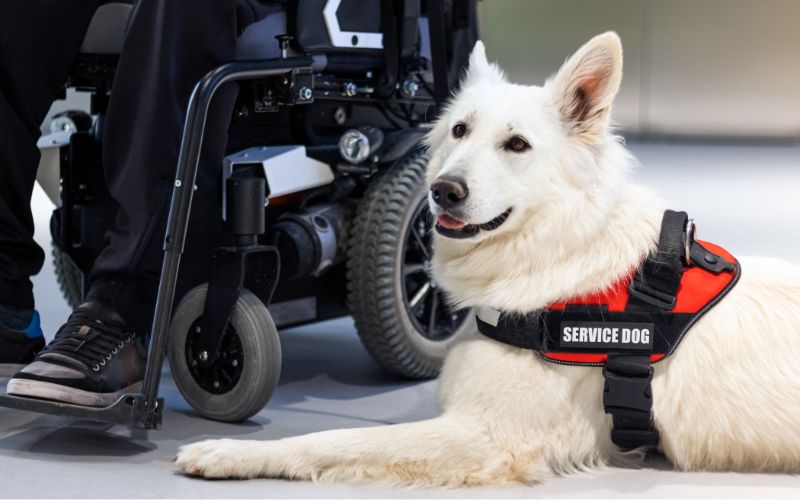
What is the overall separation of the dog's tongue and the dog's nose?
0.04 metres

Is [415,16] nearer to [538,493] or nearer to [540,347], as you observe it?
[540,347]

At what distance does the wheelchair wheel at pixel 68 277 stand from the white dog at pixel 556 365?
1.29m

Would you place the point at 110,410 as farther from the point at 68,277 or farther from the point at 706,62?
the point at 706,62

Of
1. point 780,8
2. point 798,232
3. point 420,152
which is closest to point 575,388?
point 420,152

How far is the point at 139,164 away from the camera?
1878 millimetres

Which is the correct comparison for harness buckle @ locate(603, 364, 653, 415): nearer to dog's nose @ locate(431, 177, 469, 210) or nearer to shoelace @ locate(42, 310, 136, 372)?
dog's nose @ locate(431, 177, 469, 210)

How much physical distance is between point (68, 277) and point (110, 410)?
1230 millimetres

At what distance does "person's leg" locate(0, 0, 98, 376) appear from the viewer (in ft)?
6.55

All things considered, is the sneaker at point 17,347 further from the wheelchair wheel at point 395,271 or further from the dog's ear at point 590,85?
the dog's ear at point 590,85

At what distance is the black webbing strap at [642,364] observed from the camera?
1.67 metres

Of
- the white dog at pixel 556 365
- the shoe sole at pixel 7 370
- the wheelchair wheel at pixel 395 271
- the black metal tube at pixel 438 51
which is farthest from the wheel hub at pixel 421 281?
the shoe sole at pixel 7 370

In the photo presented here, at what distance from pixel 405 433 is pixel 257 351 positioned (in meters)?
0.45

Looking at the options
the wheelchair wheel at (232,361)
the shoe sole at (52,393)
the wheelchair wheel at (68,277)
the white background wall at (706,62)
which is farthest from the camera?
the white background wall at (706,62)

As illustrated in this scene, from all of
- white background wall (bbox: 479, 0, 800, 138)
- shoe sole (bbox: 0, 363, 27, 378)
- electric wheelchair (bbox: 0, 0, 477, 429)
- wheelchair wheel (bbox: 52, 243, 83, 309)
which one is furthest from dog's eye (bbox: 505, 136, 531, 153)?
white background wall (bbox: 479, 0, 800, 138)
